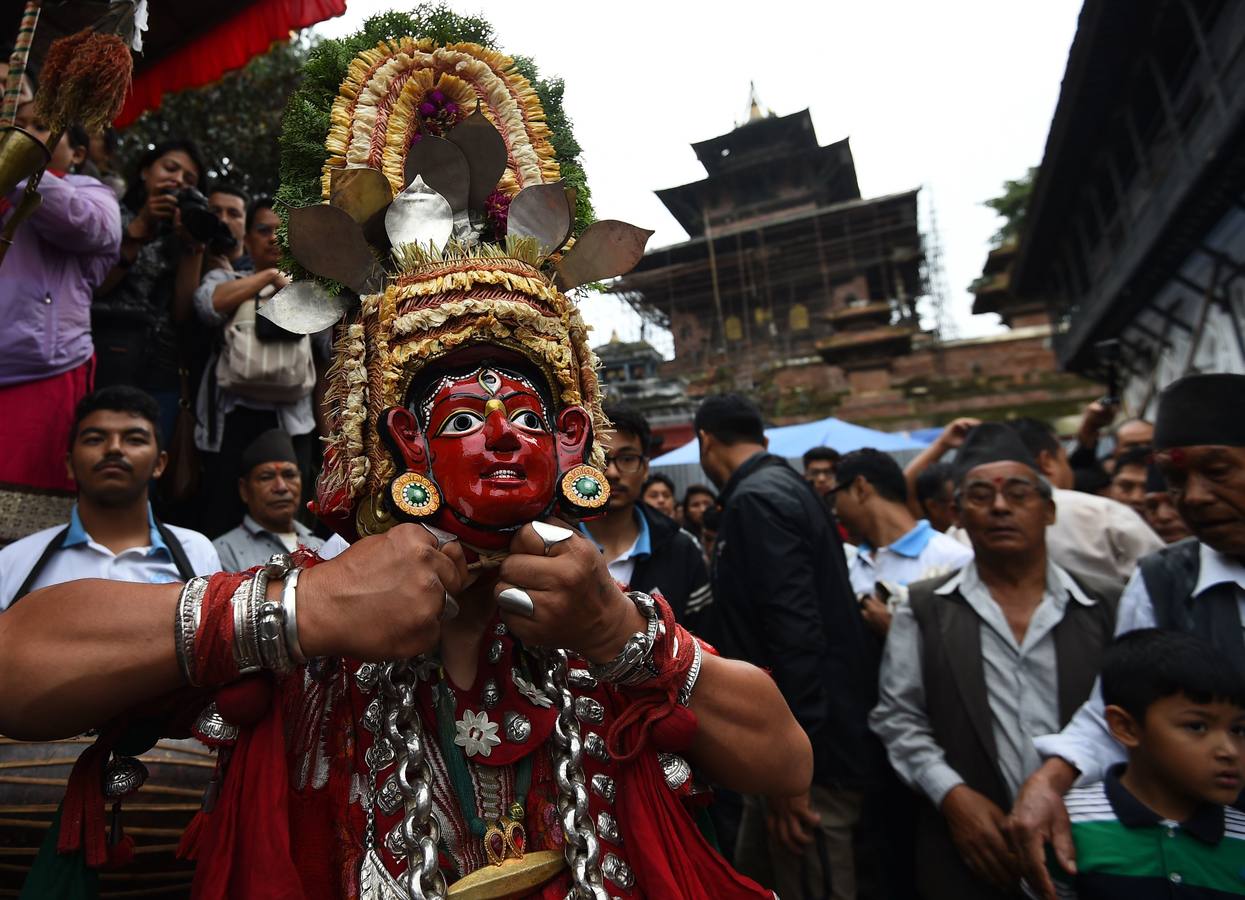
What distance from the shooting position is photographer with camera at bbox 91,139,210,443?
3.85 m

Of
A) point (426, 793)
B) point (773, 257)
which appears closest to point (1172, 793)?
point (426, 793)

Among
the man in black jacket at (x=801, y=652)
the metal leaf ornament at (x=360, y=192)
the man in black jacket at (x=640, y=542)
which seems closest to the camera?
the metal leaf ornament at (x=360, y=192)

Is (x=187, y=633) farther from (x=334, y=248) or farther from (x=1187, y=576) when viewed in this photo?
(x=1187, y=576)

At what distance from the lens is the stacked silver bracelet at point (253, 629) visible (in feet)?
4.41

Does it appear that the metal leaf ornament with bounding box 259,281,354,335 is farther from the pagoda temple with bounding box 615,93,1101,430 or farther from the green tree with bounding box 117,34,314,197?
the pagoda temple with bounding box 615,93,1101,430

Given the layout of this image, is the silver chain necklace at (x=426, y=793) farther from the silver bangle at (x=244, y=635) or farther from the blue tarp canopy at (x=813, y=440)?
the blue tarp canopy at (x=813, y=440)

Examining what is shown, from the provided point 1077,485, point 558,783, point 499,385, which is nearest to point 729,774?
point 558,783

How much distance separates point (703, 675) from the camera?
163 cm

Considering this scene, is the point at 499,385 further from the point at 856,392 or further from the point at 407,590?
the point at 856,392

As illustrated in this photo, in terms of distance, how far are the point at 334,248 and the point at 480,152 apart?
0.41 metres

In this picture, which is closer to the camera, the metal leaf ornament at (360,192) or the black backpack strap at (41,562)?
the metal leaf ornament at (360,192)

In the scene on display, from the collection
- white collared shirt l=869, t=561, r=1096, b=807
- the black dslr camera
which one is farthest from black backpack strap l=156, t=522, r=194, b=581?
white collared shirt l=869, t=561, r=1096, b=807

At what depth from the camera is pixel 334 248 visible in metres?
1.68

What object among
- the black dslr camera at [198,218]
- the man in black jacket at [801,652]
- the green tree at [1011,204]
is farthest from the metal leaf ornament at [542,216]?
the green tree at [1011,204]
